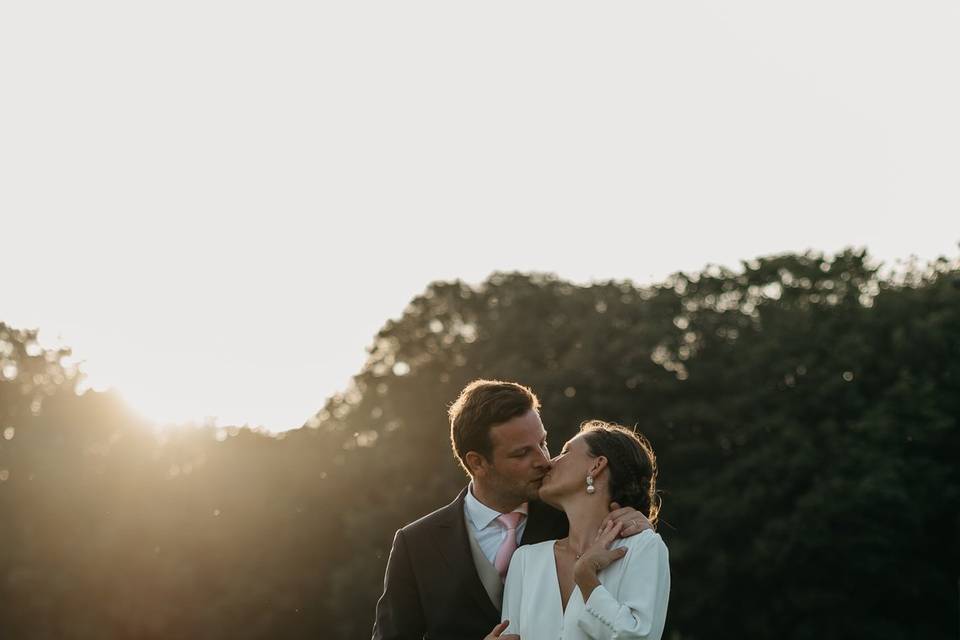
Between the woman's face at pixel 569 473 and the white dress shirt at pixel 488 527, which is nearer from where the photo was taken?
the woman's face at pixel 569 473

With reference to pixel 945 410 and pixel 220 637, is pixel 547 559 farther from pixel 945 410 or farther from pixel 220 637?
pixel 220 637

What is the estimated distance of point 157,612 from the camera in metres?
38.4

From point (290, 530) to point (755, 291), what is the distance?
1489 centimetres

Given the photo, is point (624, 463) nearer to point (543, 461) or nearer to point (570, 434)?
point (543, 461)

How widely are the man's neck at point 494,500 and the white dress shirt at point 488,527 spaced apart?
0.06 feet

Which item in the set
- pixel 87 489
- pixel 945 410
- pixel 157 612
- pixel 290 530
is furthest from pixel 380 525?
pixel 945 410

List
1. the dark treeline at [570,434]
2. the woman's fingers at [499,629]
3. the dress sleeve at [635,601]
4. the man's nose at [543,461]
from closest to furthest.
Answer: the dress sleeve at [635,601], the woman's fingers at [499,629], the man's nose at [543,461], the dark treeline at [570,434]

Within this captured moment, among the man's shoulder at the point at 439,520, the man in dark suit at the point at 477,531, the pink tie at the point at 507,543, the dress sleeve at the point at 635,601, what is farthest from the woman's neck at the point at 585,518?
the man's shoulder at the point at 439,520

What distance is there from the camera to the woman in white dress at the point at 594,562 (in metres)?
5.54

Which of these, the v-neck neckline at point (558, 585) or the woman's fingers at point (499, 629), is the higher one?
the v-neck neckline at point (558, 585)

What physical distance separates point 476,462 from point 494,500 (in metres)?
0.21

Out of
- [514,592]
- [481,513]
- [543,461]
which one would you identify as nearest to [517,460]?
[543,461]

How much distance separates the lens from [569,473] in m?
5.99

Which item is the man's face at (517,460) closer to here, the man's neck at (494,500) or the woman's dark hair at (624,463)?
the man's neck at (494,500)
